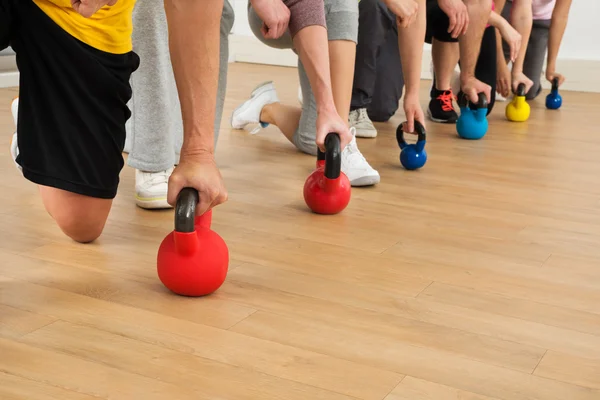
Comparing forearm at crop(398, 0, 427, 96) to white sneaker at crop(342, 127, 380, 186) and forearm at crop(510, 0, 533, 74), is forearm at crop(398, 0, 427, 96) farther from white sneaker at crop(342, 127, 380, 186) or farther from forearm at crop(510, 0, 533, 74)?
forearm at crop(510, 0, 533, 74)

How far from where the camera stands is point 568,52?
14.4 ft

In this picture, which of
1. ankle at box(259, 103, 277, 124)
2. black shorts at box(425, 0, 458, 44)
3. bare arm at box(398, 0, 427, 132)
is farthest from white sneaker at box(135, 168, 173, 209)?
black shorts at box(425, 0, 458, 44)

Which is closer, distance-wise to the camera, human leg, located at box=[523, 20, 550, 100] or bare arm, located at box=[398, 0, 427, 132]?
bare arm, located at box=[398, 0, 427, 132]

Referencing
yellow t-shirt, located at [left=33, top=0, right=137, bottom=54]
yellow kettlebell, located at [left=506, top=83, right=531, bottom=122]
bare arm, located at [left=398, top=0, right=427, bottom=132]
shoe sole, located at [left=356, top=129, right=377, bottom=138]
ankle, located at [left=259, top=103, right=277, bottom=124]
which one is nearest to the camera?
yellow t-shirt, located at [left=33, top=0, right=137, bottom=54]

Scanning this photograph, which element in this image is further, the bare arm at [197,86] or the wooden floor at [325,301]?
the bare arm at [197,86]

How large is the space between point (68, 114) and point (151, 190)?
14.2 inches

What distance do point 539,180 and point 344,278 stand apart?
101 centimetres

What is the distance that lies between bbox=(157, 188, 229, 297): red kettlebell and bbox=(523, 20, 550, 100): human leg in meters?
3.06

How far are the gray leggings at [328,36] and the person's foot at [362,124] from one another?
34 centimetres

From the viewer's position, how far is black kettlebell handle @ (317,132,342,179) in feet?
5.11

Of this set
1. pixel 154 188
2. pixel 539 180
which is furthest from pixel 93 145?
pixel 539 180

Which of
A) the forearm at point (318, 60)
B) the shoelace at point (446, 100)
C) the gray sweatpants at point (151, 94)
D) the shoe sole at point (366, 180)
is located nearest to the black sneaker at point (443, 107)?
the shoelace at point (446, 100)

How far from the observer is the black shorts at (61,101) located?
1.29 metres

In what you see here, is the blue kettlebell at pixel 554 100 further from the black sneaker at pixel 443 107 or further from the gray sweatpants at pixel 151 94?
the gray sweatpants at pixel 151 94
